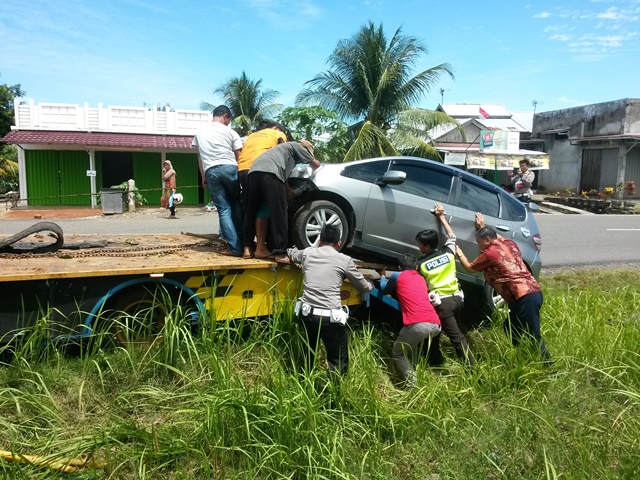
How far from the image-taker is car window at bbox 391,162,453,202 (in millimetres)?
5988

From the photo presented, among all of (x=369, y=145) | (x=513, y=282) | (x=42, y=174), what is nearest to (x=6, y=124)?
(x=42, y=174)

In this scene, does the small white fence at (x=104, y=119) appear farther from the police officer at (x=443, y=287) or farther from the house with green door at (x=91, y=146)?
the police officer at (x=443, y=287)

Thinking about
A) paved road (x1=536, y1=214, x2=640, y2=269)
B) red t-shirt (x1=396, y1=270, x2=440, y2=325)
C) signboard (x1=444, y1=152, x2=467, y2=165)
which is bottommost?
paved road (x1=536, y1=214, x2=640, y2=269)

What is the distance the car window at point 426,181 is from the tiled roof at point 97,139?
623 inches

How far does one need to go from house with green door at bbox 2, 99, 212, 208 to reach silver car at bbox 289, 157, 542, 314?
15.3 meters

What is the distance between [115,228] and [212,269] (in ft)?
33.9

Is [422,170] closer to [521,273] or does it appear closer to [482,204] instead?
[482,204]

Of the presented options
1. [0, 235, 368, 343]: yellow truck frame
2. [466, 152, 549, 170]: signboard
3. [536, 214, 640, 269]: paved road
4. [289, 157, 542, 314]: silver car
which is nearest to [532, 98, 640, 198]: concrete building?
[466, 152, 549, 170]: signboard

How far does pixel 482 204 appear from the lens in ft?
20.7

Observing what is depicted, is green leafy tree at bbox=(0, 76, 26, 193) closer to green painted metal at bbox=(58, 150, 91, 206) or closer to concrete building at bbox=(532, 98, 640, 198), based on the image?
green painted metal at bbox=(58, 150, 91, 206)

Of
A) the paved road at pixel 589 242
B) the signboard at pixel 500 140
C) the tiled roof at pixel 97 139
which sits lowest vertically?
the paved road at pixel 589 242

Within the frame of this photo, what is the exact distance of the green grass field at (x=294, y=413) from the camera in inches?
134

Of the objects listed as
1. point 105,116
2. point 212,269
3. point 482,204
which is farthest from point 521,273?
point 105,116

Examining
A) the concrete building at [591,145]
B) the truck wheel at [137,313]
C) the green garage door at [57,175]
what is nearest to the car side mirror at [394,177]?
the truck wheel at [137,313]
